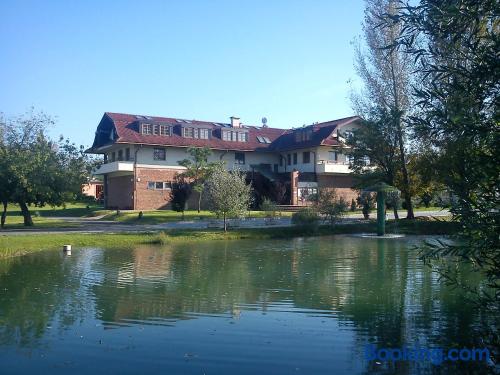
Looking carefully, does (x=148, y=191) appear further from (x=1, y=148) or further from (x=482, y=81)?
(x=482, y=81)

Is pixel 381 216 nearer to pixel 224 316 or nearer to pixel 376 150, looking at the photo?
pixel 376 150

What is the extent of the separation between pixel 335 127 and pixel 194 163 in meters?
15.3

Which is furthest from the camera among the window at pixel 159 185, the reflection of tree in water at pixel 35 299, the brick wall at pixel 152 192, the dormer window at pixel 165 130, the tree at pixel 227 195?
the dormer window at pixel 165 130

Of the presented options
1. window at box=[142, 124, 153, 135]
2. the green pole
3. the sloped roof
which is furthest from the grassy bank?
window at box=[142, 124, 153, 135]

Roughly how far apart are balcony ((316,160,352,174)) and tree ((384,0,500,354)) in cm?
4666

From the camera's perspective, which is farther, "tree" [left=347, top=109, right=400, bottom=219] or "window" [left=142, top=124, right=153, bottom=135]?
"window" [left=142, top=124, right=153, bottom=135]

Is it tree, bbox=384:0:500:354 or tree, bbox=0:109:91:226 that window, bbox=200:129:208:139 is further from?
tree, bbox=384:0:500:354

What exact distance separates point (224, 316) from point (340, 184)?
46.2 meters

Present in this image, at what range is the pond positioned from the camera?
773 centimetres

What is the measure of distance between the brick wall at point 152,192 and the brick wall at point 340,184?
50.5ft

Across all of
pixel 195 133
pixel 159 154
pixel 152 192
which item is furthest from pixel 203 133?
pixel 152 192

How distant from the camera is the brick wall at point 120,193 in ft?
163

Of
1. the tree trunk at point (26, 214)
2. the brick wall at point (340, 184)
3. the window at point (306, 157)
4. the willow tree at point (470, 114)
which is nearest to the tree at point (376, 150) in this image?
the brick wall at point (340, 184)

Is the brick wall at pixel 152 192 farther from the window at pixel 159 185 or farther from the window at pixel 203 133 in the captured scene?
the window at pixel 203 133
